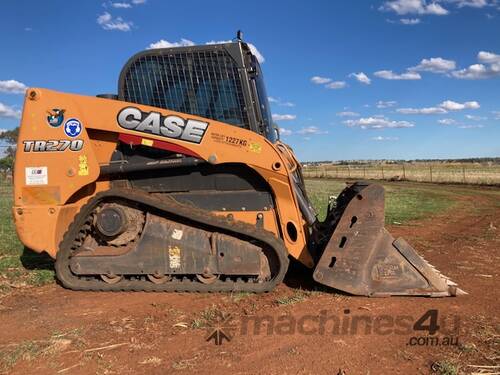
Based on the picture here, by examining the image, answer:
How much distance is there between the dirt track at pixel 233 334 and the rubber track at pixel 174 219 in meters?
0.11

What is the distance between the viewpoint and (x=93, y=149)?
5797 mm

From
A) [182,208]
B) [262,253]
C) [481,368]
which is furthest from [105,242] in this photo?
[481,368]

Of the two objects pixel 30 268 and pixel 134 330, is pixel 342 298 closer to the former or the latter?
pixel 134 330

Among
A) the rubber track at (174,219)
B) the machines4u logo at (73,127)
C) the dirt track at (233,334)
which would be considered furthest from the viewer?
the machines4u logo at (73,127)

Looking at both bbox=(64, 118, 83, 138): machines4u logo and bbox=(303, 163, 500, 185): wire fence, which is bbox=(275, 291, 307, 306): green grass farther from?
bbox=(303, 163, 500, 185): wire fence

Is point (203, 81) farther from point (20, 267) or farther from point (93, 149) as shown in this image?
point (20, 267)

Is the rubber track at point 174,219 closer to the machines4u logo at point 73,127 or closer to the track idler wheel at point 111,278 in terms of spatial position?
the track idler wheel at point 111,278

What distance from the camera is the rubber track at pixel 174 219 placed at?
17.9ft

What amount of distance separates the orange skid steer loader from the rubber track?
0.05 ft

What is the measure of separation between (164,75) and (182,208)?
1.69m

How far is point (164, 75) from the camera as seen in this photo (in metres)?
5.93

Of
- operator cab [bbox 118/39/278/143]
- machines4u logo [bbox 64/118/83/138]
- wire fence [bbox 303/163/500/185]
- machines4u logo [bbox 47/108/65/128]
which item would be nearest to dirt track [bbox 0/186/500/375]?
machines4u logo [bbox 64/118/83/138]

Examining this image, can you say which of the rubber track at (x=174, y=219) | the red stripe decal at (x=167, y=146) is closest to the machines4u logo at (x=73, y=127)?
the red stripe decal at (x=167, y=146)

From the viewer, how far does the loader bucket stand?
17.0ft
